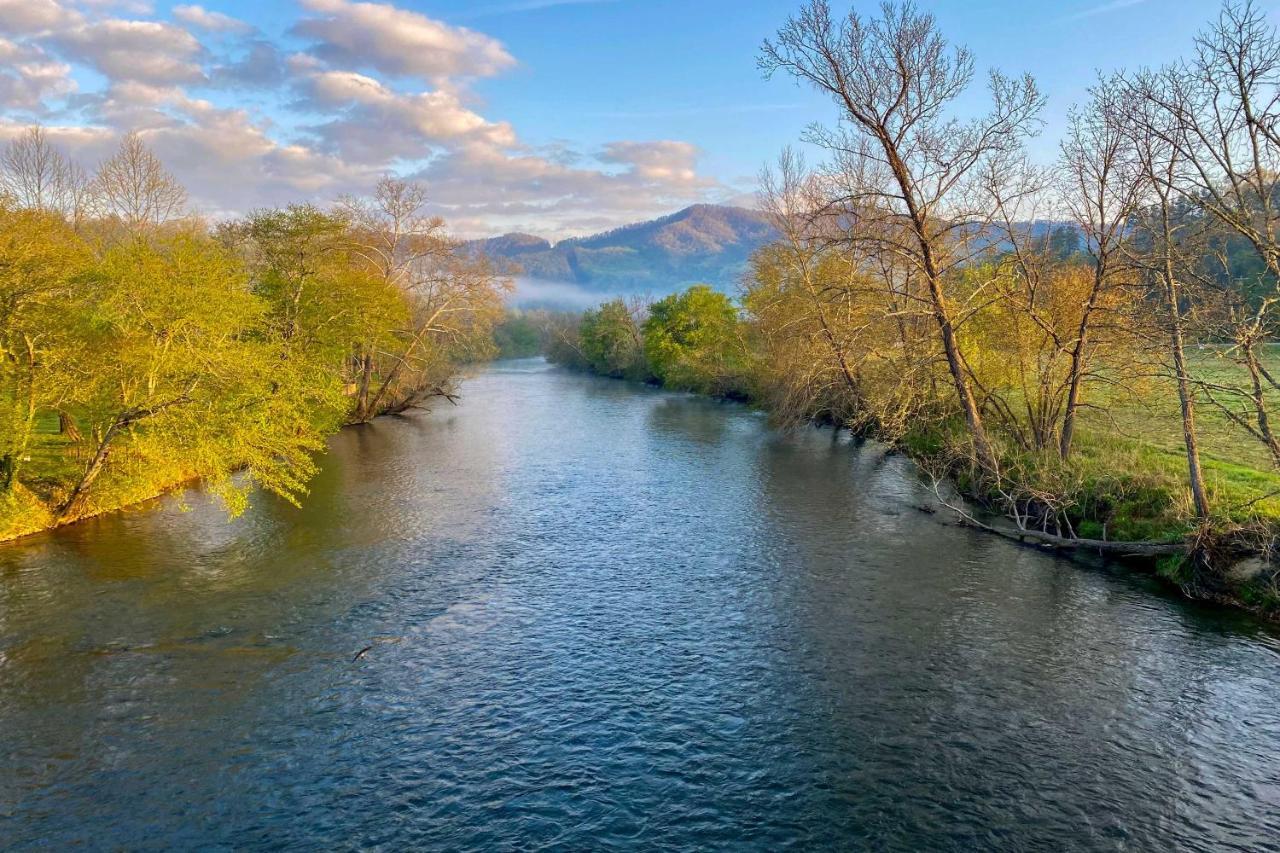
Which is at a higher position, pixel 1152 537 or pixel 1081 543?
pixel 1152 537

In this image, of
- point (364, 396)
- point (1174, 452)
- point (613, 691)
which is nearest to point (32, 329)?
point (613, 691)

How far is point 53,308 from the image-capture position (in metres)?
22.8

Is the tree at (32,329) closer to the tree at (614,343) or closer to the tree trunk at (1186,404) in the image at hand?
the tree trunk at (1186,404)

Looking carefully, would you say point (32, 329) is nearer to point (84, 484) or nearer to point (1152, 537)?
point (84, 484)

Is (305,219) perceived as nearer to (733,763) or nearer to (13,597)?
(13,597)

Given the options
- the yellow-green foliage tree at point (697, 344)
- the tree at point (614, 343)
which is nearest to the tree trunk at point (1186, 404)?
the yellow-green foliage tree at point (697, 344)

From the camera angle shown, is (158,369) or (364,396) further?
(364,396)

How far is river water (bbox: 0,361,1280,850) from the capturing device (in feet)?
34.9

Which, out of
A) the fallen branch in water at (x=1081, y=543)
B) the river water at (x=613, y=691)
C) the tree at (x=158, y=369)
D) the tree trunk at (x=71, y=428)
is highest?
the tree at (x=158, y=369)

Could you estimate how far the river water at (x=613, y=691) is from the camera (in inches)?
419

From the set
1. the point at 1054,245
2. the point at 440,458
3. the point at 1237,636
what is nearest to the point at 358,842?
the point at 1237,636

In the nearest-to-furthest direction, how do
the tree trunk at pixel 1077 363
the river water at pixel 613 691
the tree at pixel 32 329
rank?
the river water at pixel 613 691
the tree at pixel 32 329
the tree trunk at pixel 1077 363

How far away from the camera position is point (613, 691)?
14336 millimetres

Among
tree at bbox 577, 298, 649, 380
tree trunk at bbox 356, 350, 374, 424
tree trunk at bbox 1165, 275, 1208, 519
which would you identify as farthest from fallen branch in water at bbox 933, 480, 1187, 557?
tree at bbox 577, 298, 649, 380
